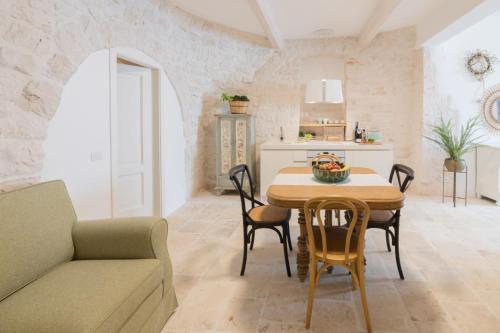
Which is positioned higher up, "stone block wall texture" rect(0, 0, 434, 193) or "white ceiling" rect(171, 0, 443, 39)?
"white ceiling" rect(171, 0, 443, 39)

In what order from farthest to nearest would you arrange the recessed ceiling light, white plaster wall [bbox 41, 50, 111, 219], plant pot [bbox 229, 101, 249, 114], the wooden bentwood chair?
plant pot [bbox 229, 101, 249, 114] → the recessed ceiling light → white plaster wall [bbox 41, 50, 111, 219] → the wooden bentwood chair

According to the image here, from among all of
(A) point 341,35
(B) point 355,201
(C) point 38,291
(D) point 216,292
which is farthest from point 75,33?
(A) point 341,35

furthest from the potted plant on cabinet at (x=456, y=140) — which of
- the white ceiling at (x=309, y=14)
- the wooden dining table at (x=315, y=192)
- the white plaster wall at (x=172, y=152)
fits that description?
the white plaster wall at (x=172, y=152)

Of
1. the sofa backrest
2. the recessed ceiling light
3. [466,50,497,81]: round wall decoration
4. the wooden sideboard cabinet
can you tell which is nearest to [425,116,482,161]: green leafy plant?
[466,50,497,81]: round wall decoration

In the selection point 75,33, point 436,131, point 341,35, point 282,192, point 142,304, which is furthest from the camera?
point 341,35

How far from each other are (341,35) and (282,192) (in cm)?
451

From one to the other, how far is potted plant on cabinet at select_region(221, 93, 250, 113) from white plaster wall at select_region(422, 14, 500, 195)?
9.49 ft

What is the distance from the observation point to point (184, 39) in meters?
5.14

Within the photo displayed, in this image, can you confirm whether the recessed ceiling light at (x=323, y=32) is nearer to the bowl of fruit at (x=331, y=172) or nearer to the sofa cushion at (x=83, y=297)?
the bowl of fruit at (x=331, y=172)

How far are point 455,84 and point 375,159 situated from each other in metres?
1.77

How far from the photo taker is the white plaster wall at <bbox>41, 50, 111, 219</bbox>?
2625mm

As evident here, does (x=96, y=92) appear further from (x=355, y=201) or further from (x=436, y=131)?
(x=436, y=131)

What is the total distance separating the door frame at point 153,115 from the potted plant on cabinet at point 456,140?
4.10m

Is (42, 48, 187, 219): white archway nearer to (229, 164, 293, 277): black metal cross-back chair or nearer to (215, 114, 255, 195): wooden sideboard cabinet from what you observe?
(229, 164, 293, 277): black metal cross-back chair
